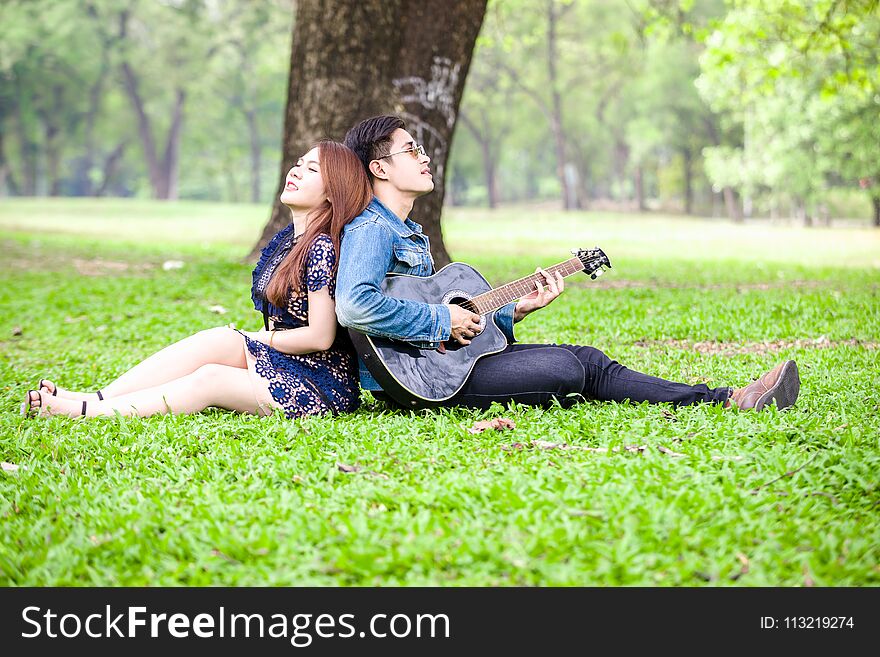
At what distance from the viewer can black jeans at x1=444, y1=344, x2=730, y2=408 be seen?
15.8 feet

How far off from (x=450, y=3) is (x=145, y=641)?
8.57 metres

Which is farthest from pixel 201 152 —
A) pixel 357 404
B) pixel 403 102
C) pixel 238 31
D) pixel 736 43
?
pixel 357 404

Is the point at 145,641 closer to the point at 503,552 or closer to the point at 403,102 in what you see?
the point at 503,552

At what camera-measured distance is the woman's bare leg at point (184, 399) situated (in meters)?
4.85

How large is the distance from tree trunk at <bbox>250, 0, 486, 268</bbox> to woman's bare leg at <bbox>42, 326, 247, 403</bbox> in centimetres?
529

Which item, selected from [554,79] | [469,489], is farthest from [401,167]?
[554,79]

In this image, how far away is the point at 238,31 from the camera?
1960 inches

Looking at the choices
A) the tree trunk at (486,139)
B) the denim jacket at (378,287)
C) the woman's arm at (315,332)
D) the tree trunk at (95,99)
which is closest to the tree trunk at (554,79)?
the tree trunk at (486,139)

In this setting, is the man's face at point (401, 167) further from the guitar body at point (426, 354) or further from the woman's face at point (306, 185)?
the guitar body at point (426, 354)

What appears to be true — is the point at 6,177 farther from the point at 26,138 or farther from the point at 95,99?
the point at 95,99

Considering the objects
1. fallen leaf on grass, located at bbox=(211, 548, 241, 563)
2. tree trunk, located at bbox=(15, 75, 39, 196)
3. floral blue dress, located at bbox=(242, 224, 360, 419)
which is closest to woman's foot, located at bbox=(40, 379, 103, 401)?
floral blue dress, located at bbox=(242, 224, 360, 419)

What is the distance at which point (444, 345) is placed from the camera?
4.79 meters

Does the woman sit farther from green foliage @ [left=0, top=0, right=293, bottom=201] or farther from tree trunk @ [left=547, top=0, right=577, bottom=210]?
tree trunk @ [left=547, top=0, right=577, bottom=210]

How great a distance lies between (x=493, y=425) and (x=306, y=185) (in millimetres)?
1488
